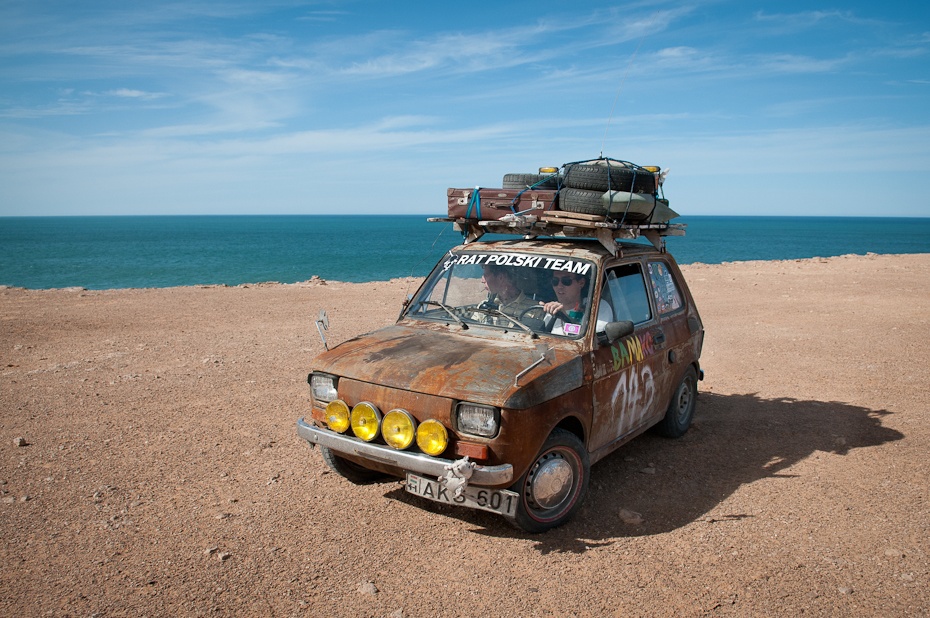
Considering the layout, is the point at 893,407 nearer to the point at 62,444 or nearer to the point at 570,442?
the point at 570,442

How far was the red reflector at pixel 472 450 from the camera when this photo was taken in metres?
3.96

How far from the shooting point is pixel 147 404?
7191 mm

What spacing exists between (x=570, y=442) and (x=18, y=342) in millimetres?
9434

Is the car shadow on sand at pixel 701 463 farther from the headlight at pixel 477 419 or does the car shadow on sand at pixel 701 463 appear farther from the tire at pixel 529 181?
the tire at pixel 529 181

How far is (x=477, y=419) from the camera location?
401 cm

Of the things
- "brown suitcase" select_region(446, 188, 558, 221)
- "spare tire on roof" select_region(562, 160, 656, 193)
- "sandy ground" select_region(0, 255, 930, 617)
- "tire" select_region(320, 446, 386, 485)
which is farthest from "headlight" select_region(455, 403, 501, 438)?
"spare tire on roof" select_region(562, 160, 656, 193)

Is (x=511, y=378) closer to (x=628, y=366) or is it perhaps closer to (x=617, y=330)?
(x=617, y=330)

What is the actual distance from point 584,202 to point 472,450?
2315 millimetres

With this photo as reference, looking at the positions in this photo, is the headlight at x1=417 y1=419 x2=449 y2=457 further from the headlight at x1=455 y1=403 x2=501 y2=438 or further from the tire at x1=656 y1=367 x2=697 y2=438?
the tire at x1=656 y1=367 x2=697 y2=438

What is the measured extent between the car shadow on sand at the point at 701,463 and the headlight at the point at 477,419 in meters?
0.89

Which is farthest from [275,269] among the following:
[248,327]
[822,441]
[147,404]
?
[822,441]

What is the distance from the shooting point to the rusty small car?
402 centimetres

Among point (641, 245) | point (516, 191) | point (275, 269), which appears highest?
point (516, 191)

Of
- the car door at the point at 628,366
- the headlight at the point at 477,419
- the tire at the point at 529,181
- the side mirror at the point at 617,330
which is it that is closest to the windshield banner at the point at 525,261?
the car door at the point at 628,366
